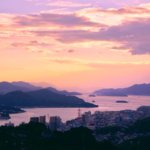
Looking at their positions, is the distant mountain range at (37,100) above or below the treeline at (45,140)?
above

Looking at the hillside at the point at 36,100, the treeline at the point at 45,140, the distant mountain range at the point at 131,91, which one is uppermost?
the distant mountain range at the point at 131,91

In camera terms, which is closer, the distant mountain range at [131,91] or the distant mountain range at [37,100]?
the distant mountain range at [37,100]

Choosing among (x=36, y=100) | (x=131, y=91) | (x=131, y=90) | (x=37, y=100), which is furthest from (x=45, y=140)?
(x=131, y=90)

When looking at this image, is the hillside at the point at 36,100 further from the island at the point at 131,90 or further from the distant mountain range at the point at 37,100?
the island at the point at 131,90

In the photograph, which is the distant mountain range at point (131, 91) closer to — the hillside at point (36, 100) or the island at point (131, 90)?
the island at point (131, 90)

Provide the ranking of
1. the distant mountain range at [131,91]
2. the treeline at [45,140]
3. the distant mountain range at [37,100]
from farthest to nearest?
the distant mountain range at [131,91] → the distant mountain range at [37,100] → the treeline at [45,140]

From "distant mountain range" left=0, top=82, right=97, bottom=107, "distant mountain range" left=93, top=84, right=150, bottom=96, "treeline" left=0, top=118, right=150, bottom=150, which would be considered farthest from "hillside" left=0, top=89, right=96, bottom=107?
"treeline" left=0, top=118, right=150, bottom=150

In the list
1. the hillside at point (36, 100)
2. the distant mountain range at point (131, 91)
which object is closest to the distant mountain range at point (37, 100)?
the hillside at point (36, 100)

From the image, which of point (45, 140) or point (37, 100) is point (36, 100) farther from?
point (45, 140)

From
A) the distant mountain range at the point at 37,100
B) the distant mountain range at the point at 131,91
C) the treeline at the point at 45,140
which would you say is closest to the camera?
the treeline at the point at 45,140

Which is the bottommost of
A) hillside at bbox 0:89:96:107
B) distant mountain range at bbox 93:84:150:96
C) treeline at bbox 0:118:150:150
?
treeline at bbox 0:118:150:150

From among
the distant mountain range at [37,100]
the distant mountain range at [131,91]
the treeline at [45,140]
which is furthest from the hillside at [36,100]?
the treeline at [45,140]

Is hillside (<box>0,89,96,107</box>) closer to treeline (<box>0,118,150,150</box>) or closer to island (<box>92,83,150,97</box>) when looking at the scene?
island (<box>92,83,150,97</box>)
